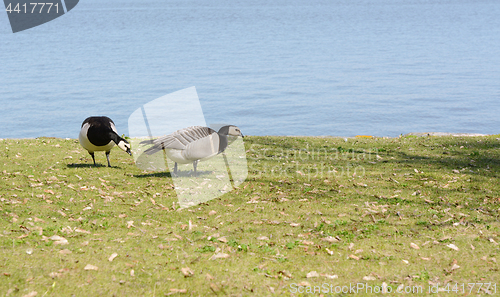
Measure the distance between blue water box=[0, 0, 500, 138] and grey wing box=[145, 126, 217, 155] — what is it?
24.8 m

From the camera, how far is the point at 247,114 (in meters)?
44.0

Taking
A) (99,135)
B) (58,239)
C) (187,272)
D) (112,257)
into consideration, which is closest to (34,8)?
(99,135)

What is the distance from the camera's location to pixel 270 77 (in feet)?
194

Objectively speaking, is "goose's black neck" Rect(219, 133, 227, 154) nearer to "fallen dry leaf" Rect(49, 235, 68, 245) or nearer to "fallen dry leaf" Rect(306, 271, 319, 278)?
"fallen dry leaf" Rect(49, 235, 68, 245)

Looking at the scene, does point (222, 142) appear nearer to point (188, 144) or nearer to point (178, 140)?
point (188, 144)

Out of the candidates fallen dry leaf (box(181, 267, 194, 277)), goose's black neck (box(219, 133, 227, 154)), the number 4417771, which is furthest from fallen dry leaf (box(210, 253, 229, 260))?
the number 4417771

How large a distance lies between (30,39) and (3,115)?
7452cm

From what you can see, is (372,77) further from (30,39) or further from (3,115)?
(30,39)

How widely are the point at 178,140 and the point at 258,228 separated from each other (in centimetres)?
426

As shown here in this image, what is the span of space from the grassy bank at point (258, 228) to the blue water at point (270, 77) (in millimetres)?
24255

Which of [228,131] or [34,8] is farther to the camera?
[34,8]

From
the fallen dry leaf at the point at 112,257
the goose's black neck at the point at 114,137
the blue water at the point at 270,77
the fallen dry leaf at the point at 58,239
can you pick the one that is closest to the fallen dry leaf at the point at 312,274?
the fallen dry leaf at the point at 112,257

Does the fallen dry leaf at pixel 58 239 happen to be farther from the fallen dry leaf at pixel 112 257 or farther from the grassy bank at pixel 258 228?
the fallen dry leaf at pixel 112 257

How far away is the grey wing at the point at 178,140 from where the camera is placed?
1245 cm
